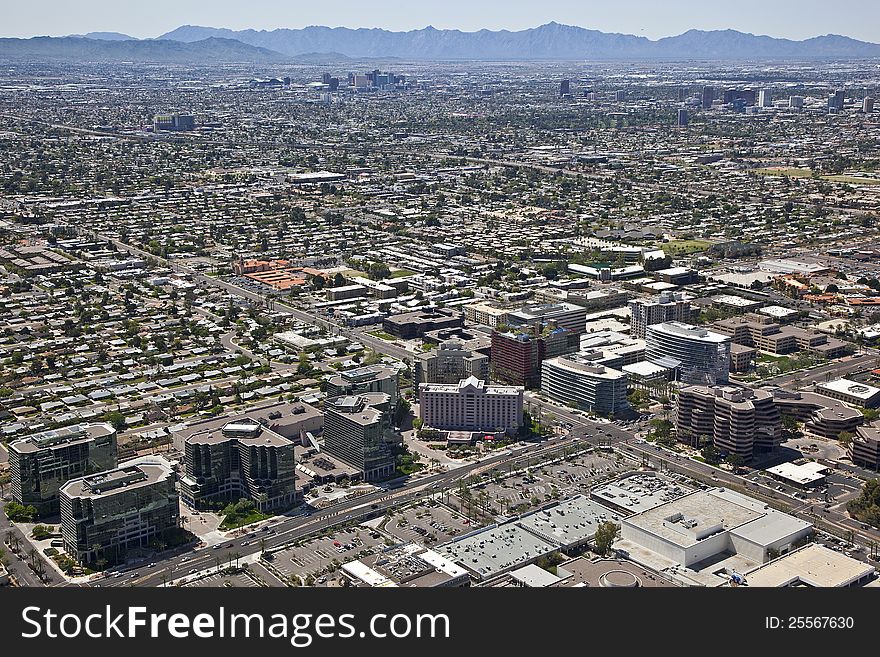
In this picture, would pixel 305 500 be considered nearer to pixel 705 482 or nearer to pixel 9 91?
pixel 705 482

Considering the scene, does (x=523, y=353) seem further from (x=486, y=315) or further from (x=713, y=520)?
(x=713, y=520)

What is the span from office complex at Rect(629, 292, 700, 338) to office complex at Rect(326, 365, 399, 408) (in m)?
12.7

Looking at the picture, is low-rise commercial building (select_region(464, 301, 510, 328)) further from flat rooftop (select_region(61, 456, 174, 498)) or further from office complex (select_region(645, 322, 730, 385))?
flat rooftop (select_region(61, 456, 174, 498))

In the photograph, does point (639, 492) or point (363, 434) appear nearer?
point (639, 492)

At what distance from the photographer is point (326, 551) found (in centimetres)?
2525

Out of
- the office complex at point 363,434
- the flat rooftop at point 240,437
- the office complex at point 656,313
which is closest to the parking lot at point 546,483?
the office complex at point 363,434

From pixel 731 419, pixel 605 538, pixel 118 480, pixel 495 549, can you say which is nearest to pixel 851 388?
pixel 731 419

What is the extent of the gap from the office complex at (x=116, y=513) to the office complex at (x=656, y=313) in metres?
21.7

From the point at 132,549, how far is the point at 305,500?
180 inches

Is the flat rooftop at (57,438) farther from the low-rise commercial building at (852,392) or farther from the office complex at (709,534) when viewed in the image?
the low-rise commercial building at (852,392)

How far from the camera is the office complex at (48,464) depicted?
27219mm

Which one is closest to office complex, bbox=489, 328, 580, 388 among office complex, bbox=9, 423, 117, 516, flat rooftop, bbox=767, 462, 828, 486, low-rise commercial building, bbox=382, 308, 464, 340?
low-rise commercial building, bbox=382, 308, 464, 340

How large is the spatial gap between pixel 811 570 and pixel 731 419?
754cm

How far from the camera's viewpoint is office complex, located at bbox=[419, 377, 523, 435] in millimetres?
32812
